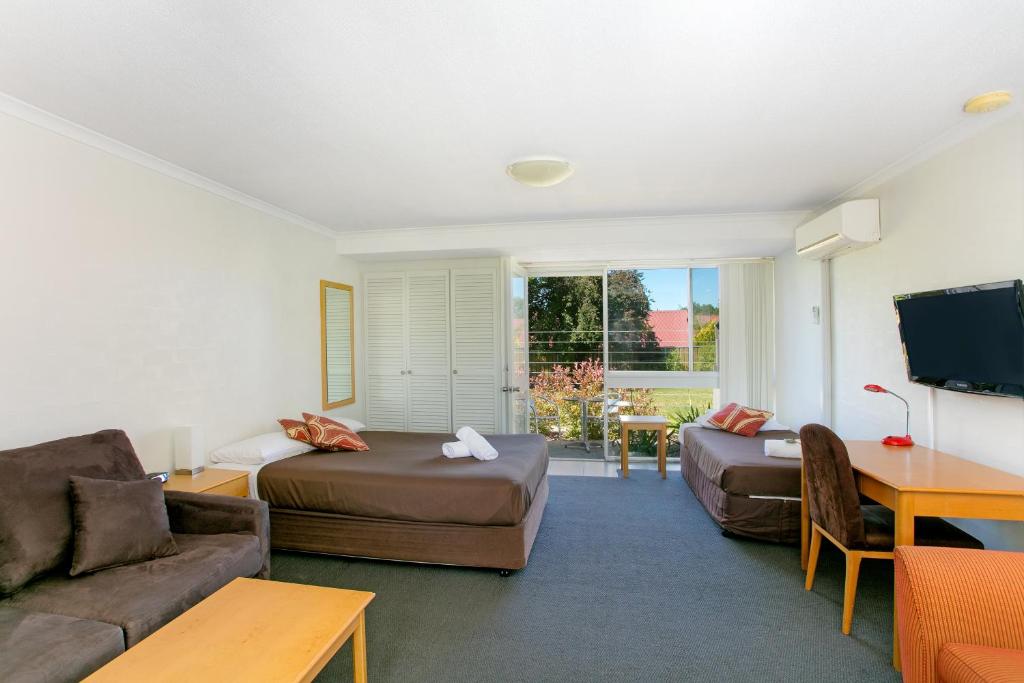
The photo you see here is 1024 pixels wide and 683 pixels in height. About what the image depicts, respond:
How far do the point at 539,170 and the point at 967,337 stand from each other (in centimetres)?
239

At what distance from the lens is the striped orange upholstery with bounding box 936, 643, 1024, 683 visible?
133 cm

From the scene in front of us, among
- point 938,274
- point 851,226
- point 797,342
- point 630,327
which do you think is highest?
point 851,226

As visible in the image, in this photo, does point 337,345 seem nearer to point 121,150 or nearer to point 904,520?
point 121,150

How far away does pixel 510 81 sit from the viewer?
1.97 m

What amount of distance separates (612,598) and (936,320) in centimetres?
230

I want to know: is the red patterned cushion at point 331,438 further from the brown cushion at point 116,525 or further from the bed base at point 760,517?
the bed base at point 760,517

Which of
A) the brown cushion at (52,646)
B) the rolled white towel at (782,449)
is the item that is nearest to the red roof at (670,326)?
the rolled white towel at (782,449)

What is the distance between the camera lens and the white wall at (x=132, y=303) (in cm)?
220

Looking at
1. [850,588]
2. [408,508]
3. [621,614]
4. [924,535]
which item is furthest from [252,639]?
[924,535]

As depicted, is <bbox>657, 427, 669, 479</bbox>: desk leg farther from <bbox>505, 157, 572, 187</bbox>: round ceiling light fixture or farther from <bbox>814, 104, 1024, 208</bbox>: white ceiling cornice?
<bbox>505, 157, 572, 187</bbox>: round ceiling light fixture

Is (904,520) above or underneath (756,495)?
above

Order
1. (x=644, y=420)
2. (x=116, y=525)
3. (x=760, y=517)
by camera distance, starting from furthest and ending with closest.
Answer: (x=644, y=420)
(x=760, y=517)
(x=116, y=525)

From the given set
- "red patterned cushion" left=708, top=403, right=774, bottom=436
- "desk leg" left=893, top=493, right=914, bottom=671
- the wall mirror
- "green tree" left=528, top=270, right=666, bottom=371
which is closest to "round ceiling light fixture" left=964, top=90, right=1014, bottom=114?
"desk leg" left=893, top=493, right=914, bottom=671

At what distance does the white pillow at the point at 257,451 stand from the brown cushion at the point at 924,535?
3.44 metres
